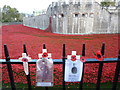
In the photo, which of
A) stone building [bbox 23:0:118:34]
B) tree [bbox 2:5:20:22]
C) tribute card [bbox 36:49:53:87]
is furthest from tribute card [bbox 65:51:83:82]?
tree [bbox 2:5:20:22]

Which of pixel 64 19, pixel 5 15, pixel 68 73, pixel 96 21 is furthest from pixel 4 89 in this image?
pixel 5 15

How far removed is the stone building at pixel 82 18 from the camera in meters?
14.1

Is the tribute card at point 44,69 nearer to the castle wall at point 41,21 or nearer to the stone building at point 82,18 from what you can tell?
the stone building at point 82,18

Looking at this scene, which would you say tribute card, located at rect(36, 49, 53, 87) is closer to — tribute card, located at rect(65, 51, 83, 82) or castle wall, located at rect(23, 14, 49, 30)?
tribute card, located at rect(65, 51, 83, 82)

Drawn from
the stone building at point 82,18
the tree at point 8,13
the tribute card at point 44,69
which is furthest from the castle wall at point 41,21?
the tree at point 8,13

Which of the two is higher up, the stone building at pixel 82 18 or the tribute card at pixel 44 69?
the stone building at pixel 82 18

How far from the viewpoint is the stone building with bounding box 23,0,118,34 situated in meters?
14.1

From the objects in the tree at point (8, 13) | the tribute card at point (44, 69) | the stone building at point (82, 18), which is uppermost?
the tree at point (8, 13)

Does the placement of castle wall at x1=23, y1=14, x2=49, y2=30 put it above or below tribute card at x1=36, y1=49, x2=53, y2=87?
above

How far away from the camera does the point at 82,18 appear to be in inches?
556

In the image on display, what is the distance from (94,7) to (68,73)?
563 inches

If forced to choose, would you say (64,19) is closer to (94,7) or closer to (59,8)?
(59,8)

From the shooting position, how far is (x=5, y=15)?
1705 inches

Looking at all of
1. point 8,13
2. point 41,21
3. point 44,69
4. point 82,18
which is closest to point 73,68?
point 44,69
